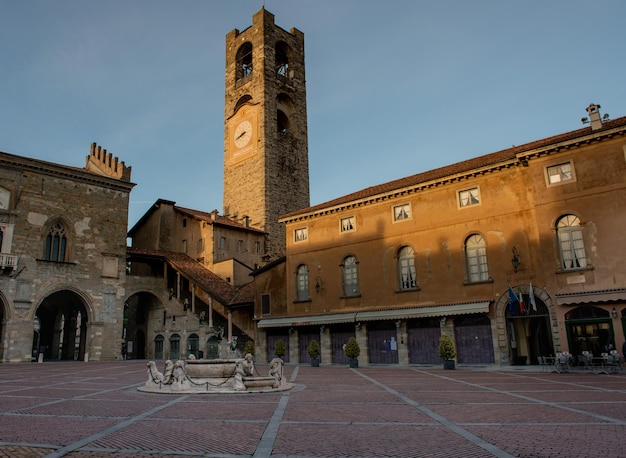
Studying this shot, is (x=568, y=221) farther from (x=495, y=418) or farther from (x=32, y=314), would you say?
(x=32, y=314)

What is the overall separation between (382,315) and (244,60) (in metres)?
42.0

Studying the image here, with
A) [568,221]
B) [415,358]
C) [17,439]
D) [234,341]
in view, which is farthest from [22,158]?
[568,221]

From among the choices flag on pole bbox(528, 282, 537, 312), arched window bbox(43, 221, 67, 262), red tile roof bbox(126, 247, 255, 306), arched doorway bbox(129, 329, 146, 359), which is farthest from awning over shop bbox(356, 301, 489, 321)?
arched doorway bbox(129, 329, 146, 359)

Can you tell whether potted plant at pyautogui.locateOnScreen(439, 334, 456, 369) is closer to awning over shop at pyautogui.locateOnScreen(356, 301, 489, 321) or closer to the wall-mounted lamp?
awning over shop at pyautogui.locateOnScreen(356, 301, 489, 321)

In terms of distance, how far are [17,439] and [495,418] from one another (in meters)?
8.15

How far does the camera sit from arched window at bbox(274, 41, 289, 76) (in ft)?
189

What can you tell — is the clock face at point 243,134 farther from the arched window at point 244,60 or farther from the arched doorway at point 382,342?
the arched doorway at point 382,342

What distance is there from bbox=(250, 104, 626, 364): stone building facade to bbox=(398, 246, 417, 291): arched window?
0.05m

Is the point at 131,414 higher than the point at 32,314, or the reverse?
the point at 32,314

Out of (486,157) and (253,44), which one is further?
(253,44)

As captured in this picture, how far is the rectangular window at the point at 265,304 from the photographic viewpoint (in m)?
32.9

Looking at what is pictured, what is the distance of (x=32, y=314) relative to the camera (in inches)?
1270

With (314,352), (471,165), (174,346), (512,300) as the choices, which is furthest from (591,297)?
(174,346)

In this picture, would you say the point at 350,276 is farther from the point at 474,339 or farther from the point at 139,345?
the point at 139,345
